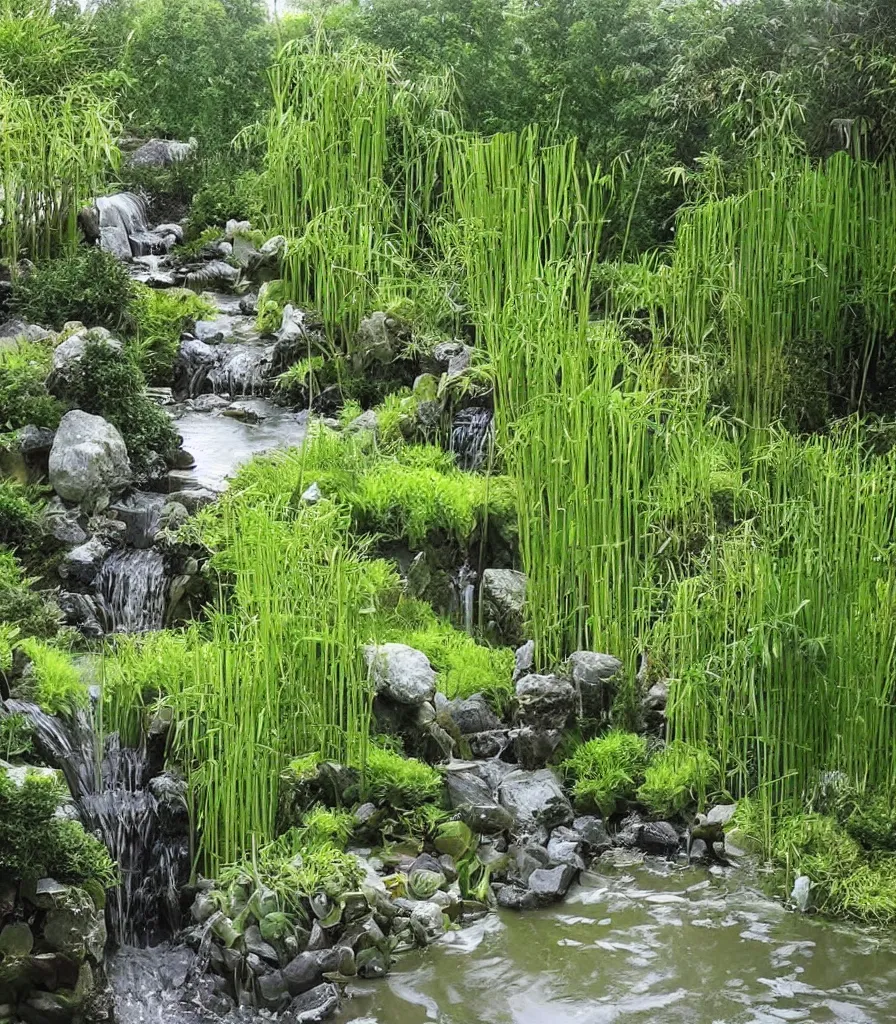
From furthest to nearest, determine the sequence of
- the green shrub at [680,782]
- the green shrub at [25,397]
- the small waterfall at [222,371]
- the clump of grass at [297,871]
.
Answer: the small waterfall at [222,371] → the green shrub at [25,397] → the green shrub at [680,782] → the clump of grass at [297,871]

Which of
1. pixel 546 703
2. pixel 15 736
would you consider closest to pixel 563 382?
pixel 546 703

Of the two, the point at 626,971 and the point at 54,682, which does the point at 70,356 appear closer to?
the point at 54,682

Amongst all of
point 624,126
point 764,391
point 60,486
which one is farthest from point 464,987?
point 624,126

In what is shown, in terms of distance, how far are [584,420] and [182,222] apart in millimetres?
7398

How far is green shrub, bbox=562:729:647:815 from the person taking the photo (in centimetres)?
634

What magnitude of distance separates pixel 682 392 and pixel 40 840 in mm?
4560

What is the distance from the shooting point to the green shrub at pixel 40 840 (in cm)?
478

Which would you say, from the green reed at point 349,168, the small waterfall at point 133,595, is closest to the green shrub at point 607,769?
the small waterfall at point 133,595

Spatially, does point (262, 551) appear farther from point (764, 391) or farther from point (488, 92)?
point (488, 92)

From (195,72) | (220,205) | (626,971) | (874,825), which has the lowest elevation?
(626,971)

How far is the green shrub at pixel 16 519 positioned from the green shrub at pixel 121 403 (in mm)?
933

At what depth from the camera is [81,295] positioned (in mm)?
9930

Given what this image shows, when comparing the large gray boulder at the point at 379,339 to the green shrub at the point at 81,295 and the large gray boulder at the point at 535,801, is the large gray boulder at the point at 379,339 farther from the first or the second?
the large gray boulder at the point at 535,801

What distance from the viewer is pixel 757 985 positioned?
490 cm
